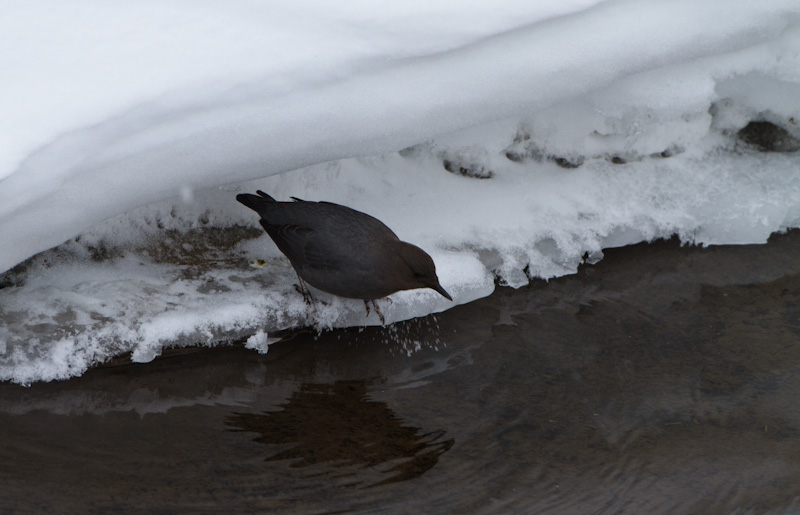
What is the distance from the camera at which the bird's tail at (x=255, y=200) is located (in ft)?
9.23

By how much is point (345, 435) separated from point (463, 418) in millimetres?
422

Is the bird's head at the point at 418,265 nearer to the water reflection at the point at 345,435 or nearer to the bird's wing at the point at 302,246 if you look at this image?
the bird's wing at the point at 302,246

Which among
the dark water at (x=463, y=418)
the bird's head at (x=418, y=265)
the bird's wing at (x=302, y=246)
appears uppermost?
the bird's wing at (x=302, y=246)

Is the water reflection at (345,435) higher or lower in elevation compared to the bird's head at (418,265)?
lower

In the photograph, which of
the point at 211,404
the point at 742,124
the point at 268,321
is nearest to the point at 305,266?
the point at 268,321

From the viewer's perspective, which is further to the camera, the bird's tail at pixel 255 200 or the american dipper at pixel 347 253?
the bird's tail at pixel 255 200

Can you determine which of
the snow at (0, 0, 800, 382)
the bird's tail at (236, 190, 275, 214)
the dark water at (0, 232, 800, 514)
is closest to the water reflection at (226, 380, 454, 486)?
the dark water at (0, 232, 800, 514)

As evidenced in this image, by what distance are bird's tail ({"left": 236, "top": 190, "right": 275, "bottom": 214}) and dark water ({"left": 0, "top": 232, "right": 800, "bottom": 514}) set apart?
0.55 meters

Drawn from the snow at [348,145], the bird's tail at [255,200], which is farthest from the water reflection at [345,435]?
the bird's tail at [255,200]

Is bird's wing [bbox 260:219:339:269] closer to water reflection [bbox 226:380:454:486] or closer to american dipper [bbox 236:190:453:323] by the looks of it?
american dipper [bbox 236:190:453:323]

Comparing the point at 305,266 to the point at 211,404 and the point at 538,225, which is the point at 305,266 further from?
the point at 538,225

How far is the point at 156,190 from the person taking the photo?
234cm

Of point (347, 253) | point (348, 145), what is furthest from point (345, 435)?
point (348, 145)

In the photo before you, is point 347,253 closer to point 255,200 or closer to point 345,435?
point 255,200
